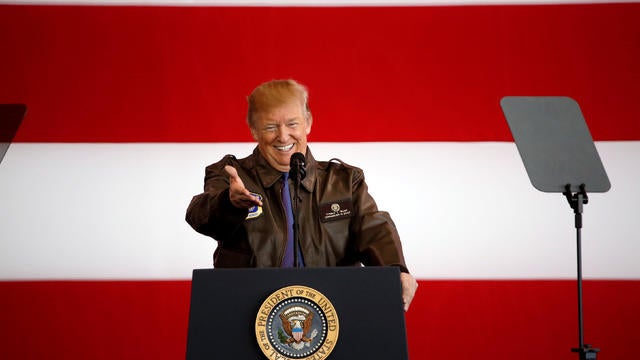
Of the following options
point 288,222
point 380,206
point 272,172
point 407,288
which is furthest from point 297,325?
point 380,206

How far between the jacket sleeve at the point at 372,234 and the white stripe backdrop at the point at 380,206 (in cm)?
78

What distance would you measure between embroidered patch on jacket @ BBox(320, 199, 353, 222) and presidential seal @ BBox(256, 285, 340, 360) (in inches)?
23.4

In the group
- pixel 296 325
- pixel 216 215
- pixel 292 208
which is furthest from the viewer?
pixel 292 208

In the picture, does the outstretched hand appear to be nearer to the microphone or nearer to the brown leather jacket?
the microphone

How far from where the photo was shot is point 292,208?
5.97 ft

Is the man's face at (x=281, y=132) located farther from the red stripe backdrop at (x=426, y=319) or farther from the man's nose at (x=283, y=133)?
the red stripe backdrop at (x=426, y=319)

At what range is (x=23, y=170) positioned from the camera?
8.84ft

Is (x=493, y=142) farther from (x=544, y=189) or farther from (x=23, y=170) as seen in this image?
(x=23, y=170)

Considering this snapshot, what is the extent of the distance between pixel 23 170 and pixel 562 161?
1.92 metres

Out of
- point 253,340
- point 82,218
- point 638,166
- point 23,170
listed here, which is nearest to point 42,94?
point 23,170

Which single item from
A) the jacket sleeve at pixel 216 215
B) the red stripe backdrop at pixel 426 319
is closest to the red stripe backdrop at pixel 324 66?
the red stripe backdrop at pixel 426 319

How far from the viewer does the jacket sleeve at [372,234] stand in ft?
5.83

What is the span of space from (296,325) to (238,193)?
32 centimetres

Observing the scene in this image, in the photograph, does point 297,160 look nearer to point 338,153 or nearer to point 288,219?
point 288,219
